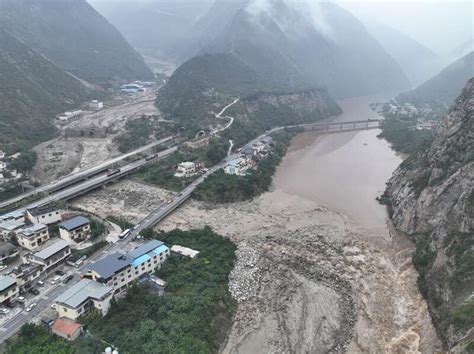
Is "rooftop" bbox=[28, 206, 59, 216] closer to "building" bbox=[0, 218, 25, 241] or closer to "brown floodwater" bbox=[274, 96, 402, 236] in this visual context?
"building" bbox=[0, 218, 25, 241]

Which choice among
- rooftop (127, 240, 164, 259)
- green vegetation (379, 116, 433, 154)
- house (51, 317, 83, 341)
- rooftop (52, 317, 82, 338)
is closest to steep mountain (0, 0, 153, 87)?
green vegetation (379, 116, 433, 154)

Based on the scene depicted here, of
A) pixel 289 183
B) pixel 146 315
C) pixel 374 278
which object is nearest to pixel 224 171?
pixel 289 183

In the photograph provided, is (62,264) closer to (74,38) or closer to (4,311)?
(4,311)

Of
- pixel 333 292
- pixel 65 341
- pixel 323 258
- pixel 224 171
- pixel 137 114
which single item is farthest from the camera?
pixel 137 114

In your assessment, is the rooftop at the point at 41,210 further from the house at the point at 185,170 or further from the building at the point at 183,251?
the house at the point at 185,170

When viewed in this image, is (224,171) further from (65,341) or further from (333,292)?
(65,341)

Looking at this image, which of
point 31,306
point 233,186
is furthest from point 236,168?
point 31,306
